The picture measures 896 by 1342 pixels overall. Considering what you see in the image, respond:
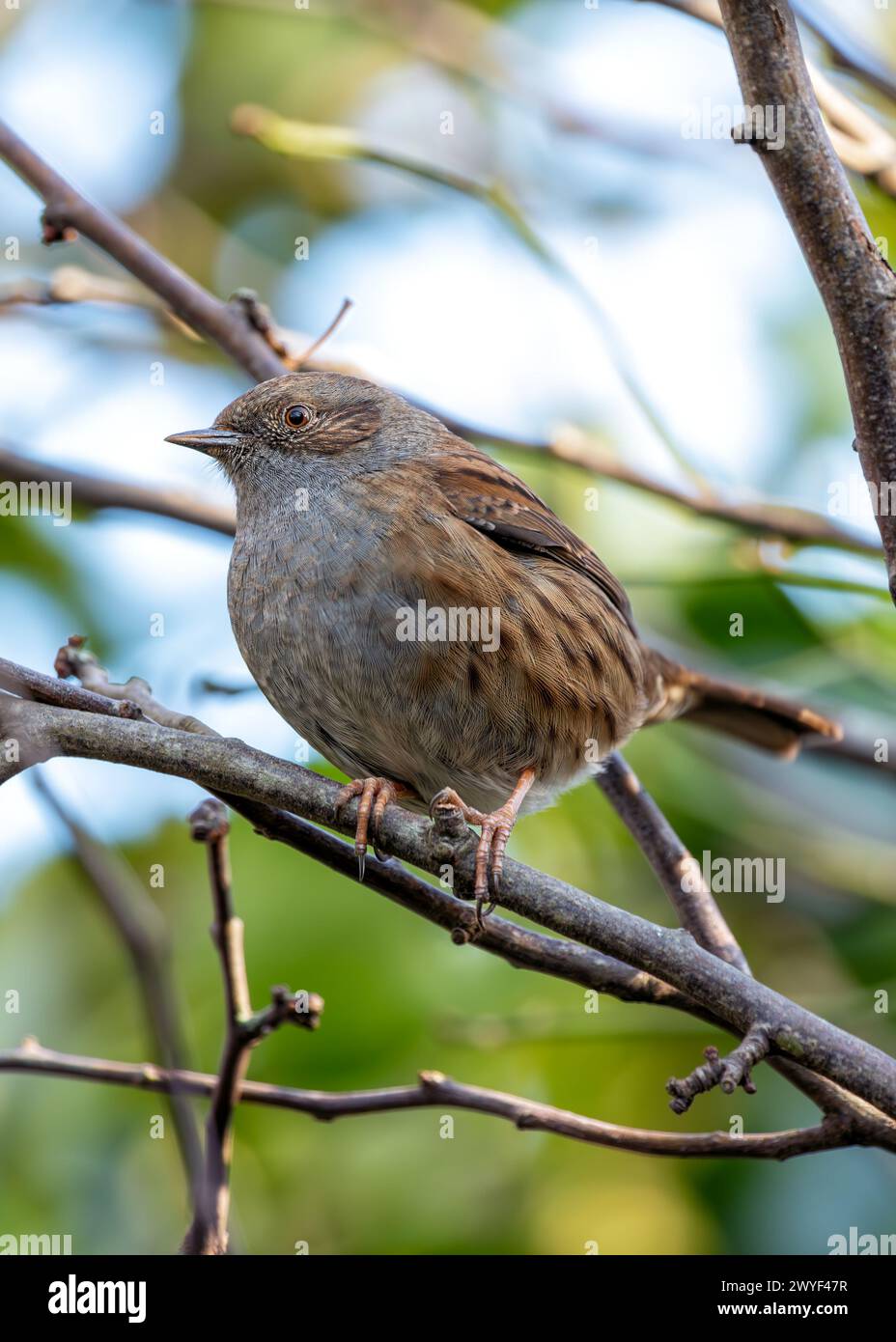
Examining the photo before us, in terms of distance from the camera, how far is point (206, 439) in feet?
14.7

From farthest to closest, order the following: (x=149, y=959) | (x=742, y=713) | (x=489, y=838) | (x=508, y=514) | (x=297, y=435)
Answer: (x=742, y=713)
(x=297, y=435)
(x=508, y=514)
(x=489, y=838)
(x=149, y=959)

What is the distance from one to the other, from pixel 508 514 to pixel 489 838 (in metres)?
1.35

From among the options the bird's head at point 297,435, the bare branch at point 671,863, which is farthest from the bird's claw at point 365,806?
the bird's head at point 297,435

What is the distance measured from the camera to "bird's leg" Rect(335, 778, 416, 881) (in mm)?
2938

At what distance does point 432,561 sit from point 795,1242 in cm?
293

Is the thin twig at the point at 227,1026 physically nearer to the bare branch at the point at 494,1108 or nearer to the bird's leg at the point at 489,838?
the bare branch at the point at 494,1108

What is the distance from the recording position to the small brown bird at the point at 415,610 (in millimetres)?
3746

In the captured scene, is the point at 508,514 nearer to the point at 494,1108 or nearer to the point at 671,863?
the point at 671,863

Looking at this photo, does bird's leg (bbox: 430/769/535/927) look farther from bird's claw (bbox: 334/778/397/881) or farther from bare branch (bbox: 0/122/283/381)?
bare branch (bbox: 0/122/283/381)

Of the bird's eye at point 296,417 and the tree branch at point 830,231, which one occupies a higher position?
the bird's eye at point 296,417

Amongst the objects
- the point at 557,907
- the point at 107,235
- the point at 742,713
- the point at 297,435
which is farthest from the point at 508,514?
the point at 557,907

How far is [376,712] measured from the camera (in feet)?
12.3

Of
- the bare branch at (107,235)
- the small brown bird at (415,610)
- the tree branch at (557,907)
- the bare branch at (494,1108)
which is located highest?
the bare branch at (107,235)
